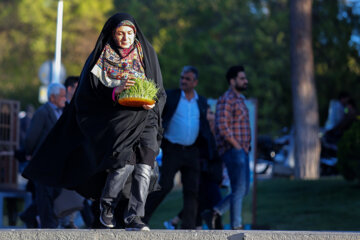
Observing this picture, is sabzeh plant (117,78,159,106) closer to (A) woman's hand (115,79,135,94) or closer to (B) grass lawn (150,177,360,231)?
(A) woman's hand (115,79,135,94)

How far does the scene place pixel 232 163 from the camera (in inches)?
400

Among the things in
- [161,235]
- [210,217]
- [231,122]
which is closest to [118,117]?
[161,235]

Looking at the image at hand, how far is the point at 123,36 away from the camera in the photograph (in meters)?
7.18

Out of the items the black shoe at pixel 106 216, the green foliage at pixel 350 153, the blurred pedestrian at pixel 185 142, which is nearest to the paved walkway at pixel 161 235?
the black shoe at pixel 106 216

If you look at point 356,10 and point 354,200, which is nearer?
point 354,200

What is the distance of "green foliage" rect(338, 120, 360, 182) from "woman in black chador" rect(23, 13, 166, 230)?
7.59m

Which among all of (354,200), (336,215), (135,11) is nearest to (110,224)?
(336,215)

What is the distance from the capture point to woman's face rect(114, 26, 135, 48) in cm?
717

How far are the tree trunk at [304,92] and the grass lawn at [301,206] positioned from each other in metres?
1.65

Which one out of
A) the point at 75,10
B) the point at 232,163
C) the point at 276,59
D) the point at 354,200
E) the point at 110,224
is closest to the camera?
the point at 110,224

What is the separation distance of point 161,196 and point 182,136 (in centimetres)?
74

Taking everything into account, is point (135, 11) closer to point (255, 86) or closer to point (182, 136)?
point (255, 86)

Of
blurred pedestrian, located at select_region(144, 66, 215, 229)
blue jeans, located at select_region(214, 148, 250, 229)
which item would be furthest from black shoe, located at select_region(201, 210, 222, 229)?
blue jeans, located at select_region(214, 148, 250, 229)

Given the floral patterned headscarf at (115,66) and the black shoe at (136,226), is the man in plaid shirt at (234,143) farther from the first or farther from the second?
the black shoe at (136,226)
